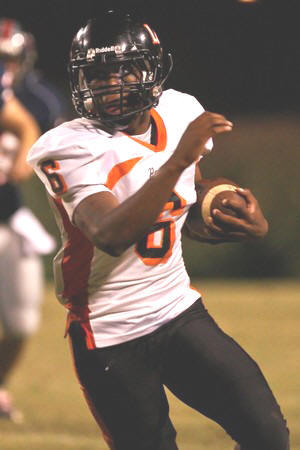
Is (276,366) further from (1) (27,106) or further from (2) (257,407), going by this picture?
(2) (257,407)

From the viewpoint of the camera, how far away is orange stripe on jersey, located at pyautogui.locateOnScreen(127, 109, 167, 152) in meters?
3.36

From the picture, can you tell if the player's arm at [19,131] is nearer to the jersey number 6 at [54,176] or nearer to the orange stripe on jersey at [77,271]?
the orange stripe on jersey at [77,271]

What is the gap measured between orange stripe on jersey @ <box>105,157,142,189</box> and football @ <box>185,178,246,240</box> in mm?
346

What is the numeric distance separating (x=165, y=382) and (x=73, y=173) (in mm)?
771

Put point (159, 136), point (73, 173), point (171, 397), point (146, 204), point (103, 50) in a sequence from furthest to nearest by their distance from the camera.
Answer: point (171, 397) → point (159, 136) → point (103, 50) → point (73, 173) → point (146, 204)

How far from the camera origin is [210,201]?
3486 mm

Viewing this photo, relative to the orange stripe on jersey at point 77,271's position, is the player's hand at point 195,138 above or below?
above

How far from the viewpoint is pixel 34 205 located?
10.4 m

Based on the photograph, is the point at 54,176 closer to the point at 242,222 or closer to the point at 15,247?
the point at 242,222

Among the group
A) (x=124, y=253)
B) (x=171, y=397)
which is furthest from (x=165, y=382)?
(x=171, y=397)

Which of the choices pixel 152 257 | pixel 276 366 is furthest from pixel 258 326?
pixel 152 257

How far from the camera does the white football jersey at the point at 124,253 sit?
3201 mm

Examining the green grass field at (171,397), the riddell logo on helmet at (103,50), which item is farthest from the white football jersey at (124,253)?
the green grass field at (171,397)

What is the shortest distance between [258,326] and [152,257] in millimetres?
4925
